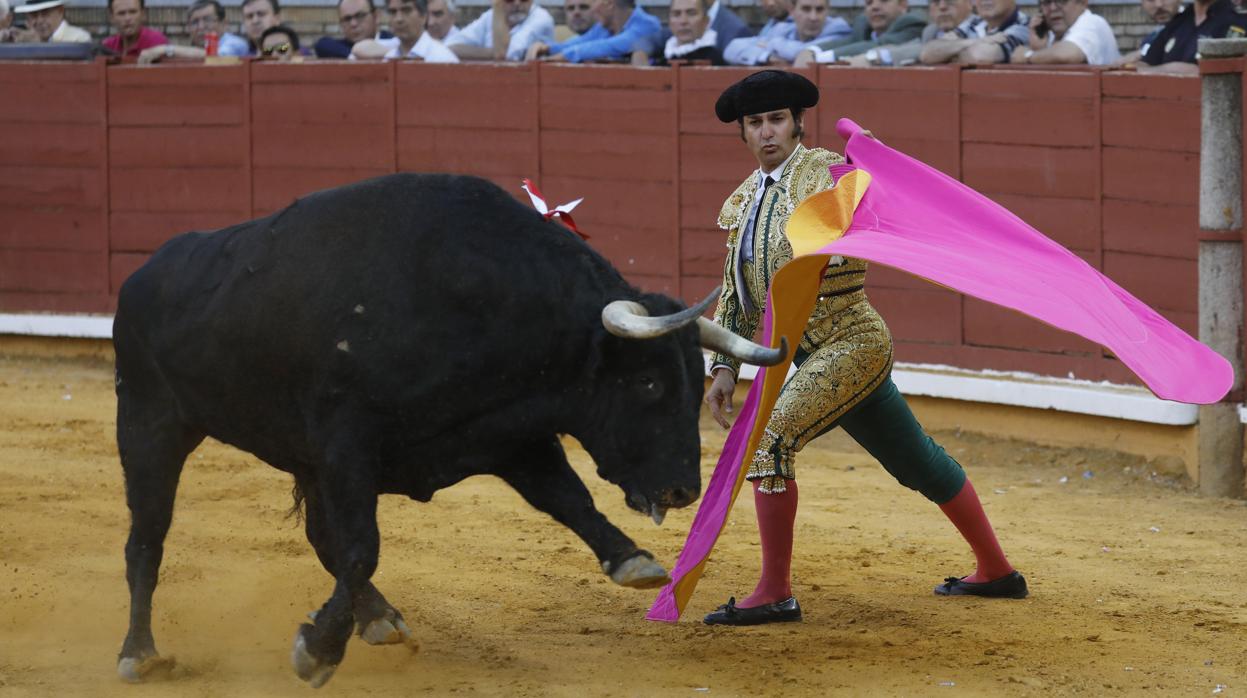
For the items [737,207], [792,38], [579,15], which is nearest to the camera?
[737,207]

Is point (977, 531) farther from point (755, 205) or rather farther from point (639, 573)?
point (639, 573)

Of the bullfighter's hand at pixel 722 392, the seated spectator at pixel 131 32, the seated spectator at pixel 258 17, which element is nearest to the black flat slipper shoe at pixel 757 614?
the bullfighter's hand at pixel 722 392

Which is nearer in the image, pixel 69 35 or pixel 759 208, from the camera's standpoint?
pixel 759 208

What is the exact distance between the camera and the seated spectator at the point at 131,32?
32.8 ft

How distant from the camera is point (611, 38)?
856cm

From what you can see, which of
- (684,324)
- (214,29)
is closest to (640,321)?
(684,324)

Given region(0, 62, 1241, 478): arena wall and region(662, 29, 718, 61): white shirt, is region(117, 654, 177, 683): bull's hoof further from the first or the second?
region(662, 29, 718, 61): white shirt

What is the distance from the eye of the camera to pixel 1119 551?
548cm

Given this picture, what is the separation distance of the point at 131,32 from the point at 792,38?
12.8 feet

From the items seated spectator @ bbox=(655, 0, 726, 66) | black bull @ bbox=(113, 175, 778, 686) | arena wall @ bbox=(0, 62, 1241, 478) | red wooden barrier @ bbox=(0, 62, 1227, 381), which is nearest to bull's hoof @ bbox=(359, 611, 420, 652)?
black bull @ bbox=(113, 175, 778, 686)

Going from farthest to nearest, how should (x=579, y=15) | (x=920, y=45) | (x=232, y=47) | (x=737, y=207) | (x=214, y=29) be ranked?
1. (x=214, y=29)
2. (x=232, y=47)
3. (x=579, y=15)
4. (x=920, y=45)
5. (x=737, y=207)

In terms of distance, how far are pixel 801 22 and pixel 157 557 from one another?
4712 mm

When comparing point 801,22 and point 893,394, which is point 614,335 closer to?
point 893,394

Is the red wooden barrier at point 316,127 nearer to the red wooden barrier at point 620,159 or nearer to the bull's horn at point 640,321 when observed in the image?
the red wooden barrier at point 620,159
